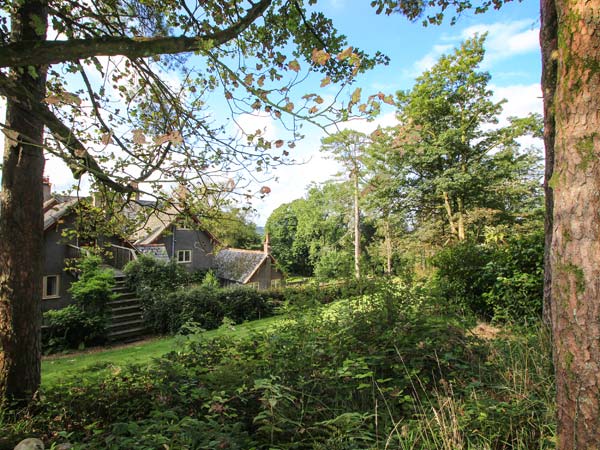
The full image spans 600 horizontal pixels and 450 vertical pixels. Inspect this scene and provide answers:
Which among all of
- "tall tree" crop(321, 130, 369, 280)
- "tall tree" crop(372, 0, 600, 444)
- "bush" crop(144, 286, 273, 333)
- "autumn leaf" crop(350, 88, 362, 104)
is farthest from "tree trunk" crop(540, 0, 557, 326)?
"bush" crop(144, 286, 273, 333)

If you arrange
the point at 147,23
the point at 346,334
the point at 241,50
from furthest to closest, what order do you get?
the point at 147,23, the point at 241,50, the point at 346,334

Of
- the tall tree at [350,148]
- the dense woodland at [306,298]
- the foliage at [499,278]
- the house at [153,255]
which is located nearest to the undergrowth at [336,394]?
the dense woodland at [306,298]

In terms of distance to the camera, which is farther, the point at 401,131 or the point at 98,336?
the point at 98,336

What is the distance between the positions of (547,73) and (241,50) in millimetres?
3144

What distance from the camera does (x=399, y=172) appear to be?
→ 1870 centimetres

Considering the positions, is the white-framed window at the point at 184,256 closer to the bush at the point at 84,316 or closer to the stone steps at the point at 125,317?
the stone steps at the point at 125,317

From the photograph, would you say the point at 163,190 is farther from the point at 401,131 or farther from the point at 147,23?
the point at 401,131

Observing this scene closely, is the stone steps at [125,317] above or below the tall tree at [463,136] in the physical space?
below

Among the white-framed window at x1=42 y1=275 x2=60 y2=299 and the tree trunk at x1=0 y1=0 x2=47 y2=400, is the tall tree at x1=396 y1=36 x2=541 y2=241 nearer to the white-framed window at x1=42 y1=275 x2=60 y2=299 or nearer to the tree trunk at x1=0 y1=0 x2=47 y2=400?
the tree trunk at x1=0 y1=0 x2=47 y2=400

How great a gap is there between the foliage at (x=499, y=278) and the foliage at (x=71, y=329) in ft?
42.7

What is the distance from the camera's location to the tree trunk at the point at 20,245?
318cm

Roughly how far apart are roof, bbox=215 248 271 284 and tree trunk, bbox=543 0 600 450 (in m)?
22.9

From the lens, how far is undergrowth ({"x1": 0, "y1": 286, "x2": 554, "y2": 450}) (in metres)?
1.84

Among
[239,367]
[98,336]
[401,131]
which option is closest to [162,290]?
[98,336]
